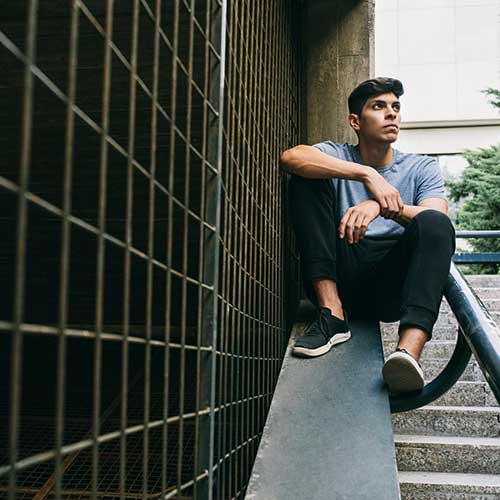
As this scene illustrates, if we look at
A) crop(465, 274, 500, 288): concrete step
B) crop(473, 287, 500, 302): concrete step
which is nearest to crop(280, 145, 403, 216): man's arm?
crop(473, 287, 500, 302): concrete step

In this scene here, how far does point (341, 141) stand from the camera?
3.49 metres

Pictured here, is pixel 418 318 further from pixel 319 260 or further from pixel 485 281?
pixel 485 281

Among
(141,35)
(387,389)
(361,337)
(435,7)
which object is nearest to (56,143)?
(141,35)

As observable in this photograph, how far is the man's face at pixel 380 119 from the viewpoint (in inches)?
107

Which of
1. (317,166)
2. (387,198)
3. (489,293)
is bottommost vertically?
(489,293)

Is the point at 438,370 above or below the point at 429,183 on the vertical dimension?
below

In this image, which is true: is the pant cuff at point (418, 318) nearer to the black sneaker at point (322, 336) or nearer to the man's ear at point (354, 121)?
the black sneaker at point (322, 336)

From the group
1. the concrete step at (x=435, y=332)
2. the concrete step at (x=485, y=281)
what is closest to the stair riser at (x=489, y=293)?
the concrete step at (x=485, y=281)

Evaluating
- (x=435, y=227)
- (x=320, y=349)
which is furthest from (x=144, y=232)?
(x=435, y=227)

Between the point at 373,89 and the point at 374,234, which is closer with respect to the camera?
the point at 374,234

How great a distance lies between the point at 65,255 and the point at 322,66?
121 inches

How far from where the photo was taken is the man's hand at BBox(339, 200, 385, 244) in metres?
2.34

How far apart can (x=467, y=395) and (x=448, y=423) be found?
295mm

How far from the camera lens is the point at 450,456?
8.39 feet
